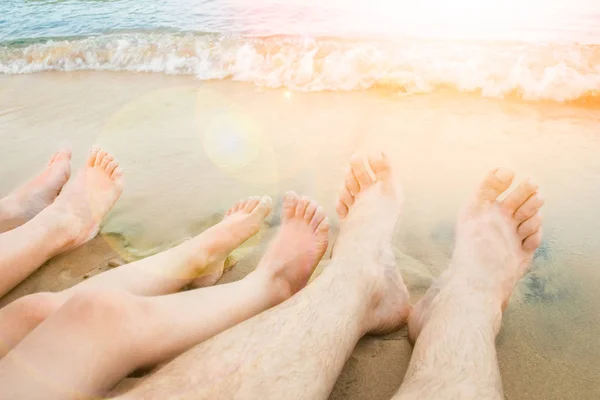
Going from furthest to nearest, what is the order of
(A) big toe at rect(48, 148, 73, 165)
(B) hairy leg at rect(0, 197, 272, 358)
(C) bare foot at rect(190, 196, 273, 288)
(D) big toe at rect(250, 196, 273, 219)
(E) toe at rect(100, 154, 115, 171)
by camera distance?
(A) big toe at rect(48, 148, 73, 165), (E) toe at rect(100, 154, 115, 171), (D) big toe at rect(250, 196, 273, 219), (C) bare foot at rect(190, 196, 273, 288), (B) hairy leg at rect(0, 197, 272, 358)

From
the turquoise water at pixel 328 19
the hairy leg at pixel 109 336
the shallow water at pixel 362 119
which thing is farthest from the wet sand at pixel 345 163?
the turquoise water at pixel 328 19

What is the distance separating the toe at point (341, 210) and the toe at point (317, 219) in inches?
6.4

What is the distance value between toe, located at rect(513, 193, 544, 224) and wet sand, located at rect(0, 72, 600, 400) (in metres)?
0.18

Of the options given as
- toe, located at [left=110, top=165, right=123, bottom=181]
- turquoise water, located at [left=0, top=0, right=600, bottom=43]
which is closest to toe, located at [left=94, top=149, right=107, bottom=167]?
toe, located at [left=110, top=165, right=123, bottom=181]

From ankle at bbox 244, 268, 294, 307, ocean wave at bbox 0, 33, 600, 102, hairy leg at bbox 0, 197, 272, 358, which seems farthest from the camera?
ocean wave at bbox 0, 33, 600, 102

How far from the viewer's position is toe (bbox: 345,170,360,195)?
218 cm

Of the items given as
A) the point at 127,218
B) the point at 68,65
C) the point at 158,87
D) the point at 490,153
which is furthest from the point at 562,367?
the point at 68,65

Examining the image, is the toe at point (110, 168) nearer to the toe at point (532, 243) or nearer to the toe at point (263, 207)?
the toe at point (263, 207)

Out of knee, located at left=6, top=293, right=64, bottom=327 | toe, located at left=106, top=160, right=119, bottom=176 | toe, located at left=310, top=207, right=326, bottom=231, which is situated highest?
knee, located at left=6, top=293, right=64, bottom=327

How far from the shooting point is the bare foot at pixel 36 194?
7.48 feet

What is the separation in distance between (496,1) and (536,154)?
4.74 metres

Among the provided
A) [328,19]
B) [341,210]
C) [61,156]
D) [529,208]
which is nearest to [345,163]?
[341,210]

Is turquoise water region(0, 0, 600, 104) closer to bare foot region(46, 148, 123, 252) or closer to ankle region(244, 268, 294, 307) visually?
bare foot region(46, 148, 123, 252)

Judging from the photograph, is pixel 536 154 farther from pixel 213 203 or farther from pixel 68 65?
pixel 68 65
